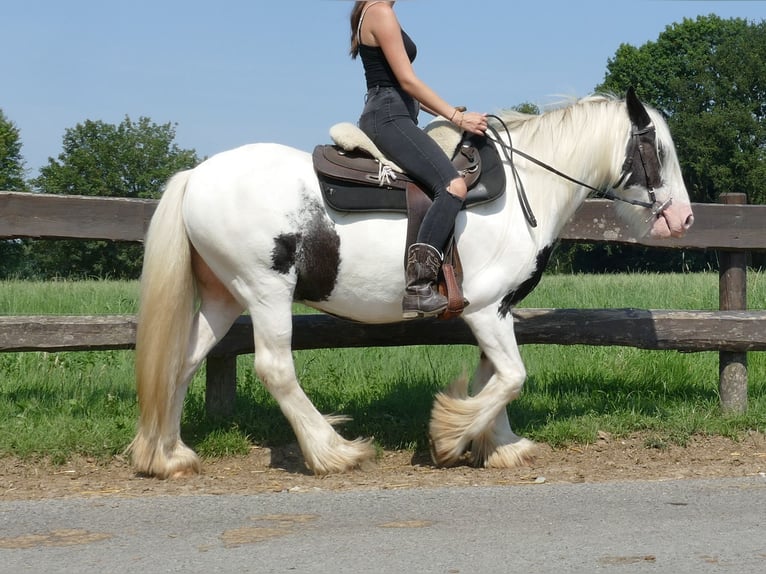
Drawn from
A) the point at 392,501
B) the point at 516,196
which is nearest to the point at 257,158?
the point at 516,196

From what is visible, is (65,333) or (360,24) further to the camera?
(65,333)

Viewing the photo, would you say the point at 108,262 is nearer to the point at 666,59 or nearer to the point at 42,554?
the point at 666,59

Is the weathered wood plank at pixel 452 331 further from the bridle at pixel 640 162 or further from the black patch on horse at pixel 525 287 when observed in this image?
the bridle at pixel 640 162

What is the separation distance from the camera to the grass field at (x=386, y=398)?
19.6 feet

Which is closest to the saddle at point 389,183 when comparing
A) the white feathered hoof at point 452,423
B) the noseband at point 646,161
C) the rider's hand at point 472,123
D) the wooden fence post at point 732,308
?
the rider's hand at point 472,123

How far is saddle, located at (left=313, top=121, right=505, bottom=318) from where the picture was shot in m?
5.20

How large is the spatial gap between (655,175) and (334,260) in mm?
2038

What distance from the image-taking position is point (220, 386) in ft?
20.9

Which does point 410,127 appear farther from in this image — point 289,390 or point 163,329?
point 163,329

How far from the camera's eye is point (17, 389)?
6.74m

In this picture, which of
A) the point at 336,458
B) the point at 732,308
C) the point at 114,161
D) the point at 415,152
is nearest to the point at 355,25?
the point at 415,152

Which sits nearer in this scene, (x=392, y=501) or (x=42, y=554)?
(x=42, y=554)

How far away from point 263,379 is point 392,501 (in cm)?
117

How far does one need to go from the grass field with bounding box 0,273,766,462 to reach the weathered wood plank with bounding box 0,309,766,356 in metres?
0.48
